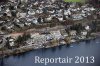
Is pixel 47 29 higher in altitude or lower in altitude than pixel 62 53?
higher

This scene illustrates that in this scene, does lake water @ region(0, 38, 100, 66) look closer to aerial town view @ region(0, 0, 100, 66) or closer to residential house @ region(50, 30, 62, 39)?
aerial town view @ region(0, 0, 100, 66)

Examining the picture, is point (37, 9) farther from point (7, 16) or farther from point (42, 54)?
point (42, 54)

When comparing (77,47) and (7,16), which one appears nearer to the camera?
(77,47)

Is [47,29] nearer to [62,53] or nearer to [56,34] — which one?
[56,34]

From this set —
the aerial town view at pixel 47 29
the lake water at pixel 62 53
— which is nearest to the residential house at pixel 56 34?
the aerial town view at pixel 47 29

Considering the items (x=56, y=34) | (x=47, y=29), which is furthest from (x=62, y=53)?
(x=47, y=29)

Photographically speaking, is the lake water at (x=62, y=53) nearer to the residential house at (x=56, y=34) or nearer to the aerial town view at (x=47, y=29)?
the aerial town view at (x=47, y=29)

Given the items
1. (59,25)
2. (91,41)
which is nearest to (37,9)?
(59,25)
